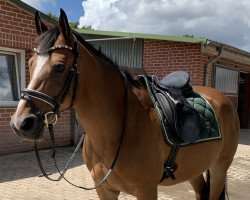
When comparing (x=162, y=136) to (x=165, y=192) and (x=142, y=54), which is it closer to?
(x=165, y=192)

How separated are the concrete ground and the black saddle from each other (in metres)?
2.36

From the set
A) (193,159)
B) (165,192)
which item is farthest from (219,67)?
(193,159)

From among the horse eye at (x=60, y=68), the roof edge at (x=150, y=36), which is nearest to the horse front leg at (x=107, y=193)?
the horse eye at (x=60, y=68)

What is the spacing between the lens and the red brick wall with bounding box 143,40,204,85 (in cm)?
1020

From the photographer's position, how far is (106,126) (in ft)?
8.56

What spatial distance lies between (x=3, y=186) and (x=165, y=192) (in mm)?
2626

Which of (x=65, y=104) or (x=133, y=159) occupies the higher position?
(x=65, y=104)

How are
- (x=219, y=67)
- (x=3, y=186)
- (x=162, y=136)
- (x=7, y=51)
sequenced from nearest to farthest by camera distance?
(x=162, y=136) → (x=3, y=186) → (x=7, y=51) → (x=219, y=67)

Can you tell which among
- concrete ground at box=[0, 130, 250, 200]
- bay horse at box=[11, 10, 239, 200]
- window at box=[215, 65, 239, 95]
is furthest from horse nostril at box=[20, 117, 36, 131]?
window at box=[215, 65, 239, 95]

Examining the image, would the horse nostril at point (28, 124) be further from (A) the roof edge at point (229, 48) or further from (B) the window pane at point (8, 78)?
(A) the roof edge at point (229, 48)

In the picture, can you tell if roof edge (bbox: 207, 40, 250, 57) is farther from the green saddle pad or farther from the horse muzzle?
the horse muzzle

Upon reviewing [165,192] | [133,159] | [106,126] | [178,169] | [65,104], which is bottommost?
[165,192]

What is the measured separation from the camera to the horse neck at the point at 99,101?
8.13 ft

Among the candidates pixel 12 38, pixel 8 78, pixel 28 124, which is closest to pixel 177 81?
pixel 28 124
